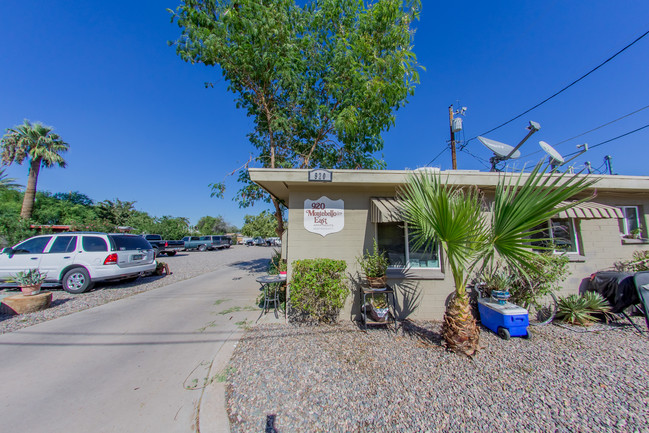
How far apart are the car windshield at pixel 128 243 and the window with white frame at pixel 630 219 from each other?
45.3 feet

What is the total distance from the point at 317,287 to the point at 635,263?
6720 mm

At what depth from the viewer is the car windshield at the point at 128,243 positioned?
762 centimetres

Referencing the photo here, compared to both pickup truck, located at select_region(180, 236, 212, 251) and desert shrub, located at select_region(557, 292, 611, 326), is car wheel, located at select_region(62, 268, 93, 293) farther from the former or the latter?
pickup truck, located at select_region(180, 236, 212, 251)

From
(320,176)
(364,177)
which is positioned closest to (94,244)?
(320,176)

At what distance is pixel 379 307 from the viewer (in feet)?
14.3

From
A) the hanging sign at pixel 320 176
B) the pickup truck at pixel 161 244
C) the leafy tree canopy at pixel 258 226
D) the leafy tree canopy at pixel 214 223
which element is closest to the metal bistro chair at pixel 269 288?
the hanging sign at pixel 320 176

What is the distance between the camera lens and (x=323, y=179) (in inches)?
175

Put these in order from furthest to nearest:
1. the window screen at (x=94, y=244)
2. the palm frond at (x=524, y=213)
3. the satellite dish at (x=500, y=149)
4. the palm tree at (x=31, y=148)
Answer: the palm tree at (x=31, y=148)
the window screen at (x=94, y=244)
the satellite dish at (x=500, y=149)
the palm frond at (x=524, y=213)

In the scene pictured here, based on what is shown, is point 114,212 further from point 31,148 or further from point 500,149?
point 500,149

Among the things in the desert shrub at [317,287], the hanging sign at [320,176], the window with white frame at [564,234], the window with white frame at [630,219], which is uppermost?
the hanging sign at [320,176]

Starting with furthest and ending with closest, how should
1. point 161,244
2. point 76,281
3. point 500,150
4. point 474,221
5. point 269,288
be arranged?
point 161,244 < point 76,281 < point 500,150 < point 269,288 < point 474,221

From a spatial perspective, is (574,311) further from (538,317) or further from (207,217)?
(207,217)

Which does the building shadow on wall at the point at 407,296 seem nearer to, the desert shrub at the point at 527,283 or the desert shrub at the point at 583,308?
the desert shrub at the point at 527,283

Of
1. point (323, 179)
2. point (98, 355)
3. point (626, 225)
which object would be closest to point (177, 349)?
point (98, 355)
